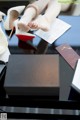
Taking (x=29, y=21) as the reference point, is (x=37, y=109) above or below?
below

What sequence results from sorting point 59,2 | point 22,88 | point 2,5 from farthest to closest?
1. point 2,5
2. point 59,2
3. point 22,88

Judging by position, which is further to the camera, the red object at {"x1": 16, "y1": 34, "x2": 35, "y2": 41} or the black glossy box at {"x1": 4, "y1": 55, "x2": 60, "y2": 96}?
the red object at {"x1": 16, "y1": 34, "x2": 35, "y2": 41}

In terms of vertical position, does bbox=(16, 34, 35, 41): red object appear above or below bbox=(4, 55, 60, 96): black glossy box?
above

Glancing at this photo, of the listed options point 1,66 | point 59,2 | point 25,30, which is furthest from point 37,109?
point 59,2

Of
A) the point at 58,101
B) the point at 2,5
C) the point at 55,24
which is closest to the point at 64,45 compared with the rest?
the point at 55,24

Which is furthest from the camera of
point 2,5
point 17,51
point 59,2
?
point 2,5

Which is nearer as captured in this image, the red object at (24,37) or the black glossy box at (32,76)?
the black glossy box at (32,76)

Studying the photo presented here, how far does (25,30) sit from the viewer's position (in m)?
0.76

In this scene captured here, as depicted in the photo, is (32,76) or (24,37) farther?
(24,37)

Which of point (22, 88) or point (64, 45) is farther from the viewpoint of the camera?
point (64, 45)

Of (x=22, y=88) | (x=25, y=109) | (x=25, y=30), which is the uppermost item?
(x=25, y=30)

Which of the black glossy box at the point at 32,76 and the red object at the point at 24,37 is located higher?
the red object at the point at 24,37

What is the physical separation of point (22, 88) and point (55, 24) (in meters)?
0.34

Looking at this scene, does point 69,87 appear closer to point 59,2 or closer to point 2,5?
point 59,2
